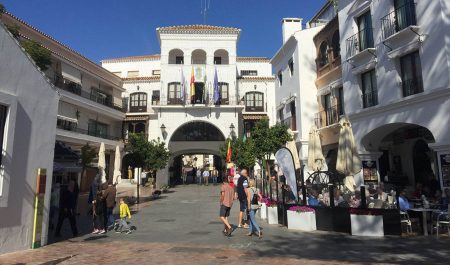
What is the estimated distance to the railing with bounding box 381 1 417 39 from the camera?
14.4 meters

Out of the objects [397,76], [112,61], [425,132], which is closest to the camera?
[397,76]

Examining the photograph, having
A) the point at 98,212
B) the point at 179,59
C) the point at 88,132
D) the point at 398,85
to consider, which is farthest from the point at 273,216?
the point at 179,59

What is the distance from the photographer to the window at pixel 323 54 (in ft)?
72.2

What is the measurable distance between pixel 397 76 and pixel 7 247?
49.0 feet

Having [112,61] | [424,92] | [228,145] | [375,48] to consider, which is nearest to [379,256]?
[424,92]

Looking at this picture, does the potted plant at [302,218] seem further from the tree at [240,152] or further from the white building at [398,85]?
the tree at [240,152]

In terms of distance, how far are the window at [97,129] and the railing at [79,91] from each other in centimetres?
204

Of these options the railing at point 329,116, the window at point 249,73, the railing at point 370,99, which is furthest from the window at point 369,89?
the window at point 249,73

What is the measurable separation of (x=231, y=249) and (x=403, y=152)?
508 inches

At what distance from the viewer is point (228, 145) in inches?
1177

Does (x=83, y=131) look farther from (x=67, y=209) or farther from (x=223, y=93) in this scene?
(x=67, y=209)

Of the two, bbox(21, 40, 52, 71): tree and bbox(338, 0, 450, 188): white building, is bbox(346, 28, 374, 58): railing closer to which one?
bbox(338, 0, 450, 188): white building

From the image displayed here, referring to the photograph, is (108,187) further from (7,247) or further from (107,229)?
(7,247)

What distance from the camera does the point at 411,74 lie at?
48.0 ft
